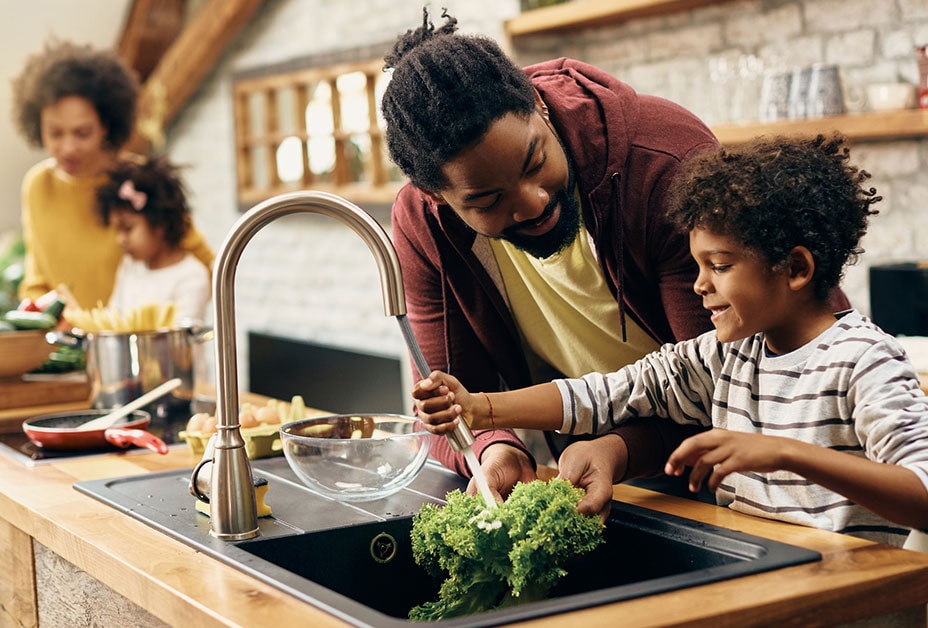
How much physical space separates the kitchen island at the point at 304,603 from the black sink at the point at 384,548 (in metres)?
0.03

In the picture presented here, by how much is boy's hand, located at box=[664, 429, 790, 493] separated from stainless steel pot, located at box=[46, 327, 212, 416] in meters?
1.46

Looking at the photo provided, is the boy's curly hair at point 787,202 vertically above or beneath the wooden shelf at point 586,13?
beneath

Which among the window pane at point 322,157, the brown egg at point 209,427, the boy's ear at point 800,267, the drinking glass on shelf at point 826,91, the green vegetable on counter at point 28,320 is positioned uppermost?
the window pane at point 322,157

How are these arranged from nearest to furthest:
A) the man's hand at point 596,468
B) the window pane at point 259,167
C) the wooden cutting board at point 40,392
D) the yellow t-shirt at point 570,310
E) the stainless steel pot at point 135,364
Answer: the man's hand at point 596,468
the yellow t-shirt at point 570,310
the stainless steel pot at point 135,364
the wooden cutting board at point 40,392
the window pane at point 259,167

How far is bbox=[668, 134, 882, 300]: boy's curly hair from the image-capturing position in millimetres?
1482

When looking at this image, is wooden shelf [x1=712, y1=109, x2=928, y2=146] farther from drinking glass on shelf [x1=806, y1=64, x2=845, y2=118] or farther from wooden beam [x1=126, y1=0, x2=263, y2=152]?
wooden beam [x1=126, y1=0, x2=263, y2=152]

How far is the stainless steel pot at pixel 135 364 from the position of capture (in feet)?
7.81

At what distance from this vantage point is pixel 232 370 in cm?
146

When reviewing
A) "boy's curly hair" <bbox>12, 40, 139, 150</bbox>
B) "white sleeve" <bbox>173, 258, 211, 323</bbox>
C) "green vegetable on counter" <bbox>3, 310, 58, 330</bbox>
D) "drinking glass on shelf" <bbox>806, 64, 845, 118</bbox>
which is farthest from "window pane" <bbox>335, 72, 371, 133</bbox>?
"green vegetable on counter" <bbox>3, 310, 58, 330</bbox>

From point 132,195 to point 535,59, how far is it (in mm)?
1796

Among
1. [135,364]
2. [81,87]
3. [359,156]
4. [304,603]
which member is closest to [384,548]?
[304,603]

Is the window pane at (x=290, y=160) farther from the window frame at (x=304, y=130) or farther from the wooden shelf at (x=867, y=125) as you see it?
the wooden shelf at (x=867, y=125)

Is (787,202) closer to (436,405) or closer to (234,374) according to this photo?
(436,405)

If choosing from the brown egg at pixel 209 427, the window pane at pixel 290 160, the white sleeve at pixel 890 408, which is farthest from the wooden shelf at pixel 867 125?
the window pane at pixel 290 160
